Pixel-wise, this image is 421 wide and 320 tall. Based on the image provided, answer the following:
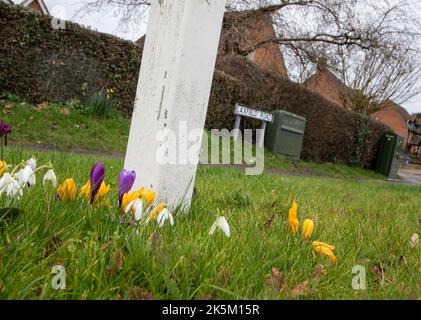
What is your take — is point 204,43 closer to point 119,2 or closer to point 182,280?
point 182,280

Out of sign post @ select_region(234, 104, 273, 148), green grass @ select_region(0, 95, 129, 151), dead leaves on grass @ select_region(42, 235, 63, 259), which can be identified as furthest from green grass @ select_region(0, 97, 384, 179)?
dead leaves on grass @ select_region(42, 235, 63, 259)

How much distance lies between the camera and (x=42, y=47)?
778cm

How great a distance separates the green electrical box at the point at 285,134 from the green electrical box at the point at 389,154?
6.82 metres

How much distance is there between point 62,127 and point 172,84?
6.17 meters

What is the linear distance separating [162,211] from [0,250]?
0.57 m

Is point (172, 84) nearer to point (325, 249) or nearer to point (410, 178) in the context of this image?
point (325, 249)

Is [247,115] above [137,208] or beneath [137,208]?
above

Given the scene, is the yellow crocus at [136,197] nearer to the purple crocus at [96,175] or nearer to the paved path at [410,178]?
the purple crocus at [96,175]

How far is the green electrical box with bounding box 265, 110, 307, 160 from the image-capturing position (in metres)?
11.9

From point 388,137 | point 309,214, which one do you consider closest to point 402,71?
point 388,137

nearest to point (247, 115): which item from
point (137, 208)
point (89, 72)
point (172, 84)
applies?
point (89, 72)

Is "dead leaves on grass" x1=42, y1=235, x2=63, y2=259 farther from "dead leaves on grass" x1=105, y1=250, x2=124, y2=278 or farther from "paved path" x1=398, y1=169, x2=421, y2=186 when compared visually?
"paved path" x1=398, y1=169, x2=421, y2=186

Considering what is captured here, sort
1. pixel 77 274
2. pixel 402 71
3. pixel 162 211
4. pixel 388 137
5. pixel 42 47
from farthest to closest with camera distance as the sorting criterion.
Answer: pixel 402 71 < pixel 388 137 < pixel 42 47 < pixel 162 211 < pixel 77 274

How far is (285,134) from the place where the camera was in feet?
39.5
